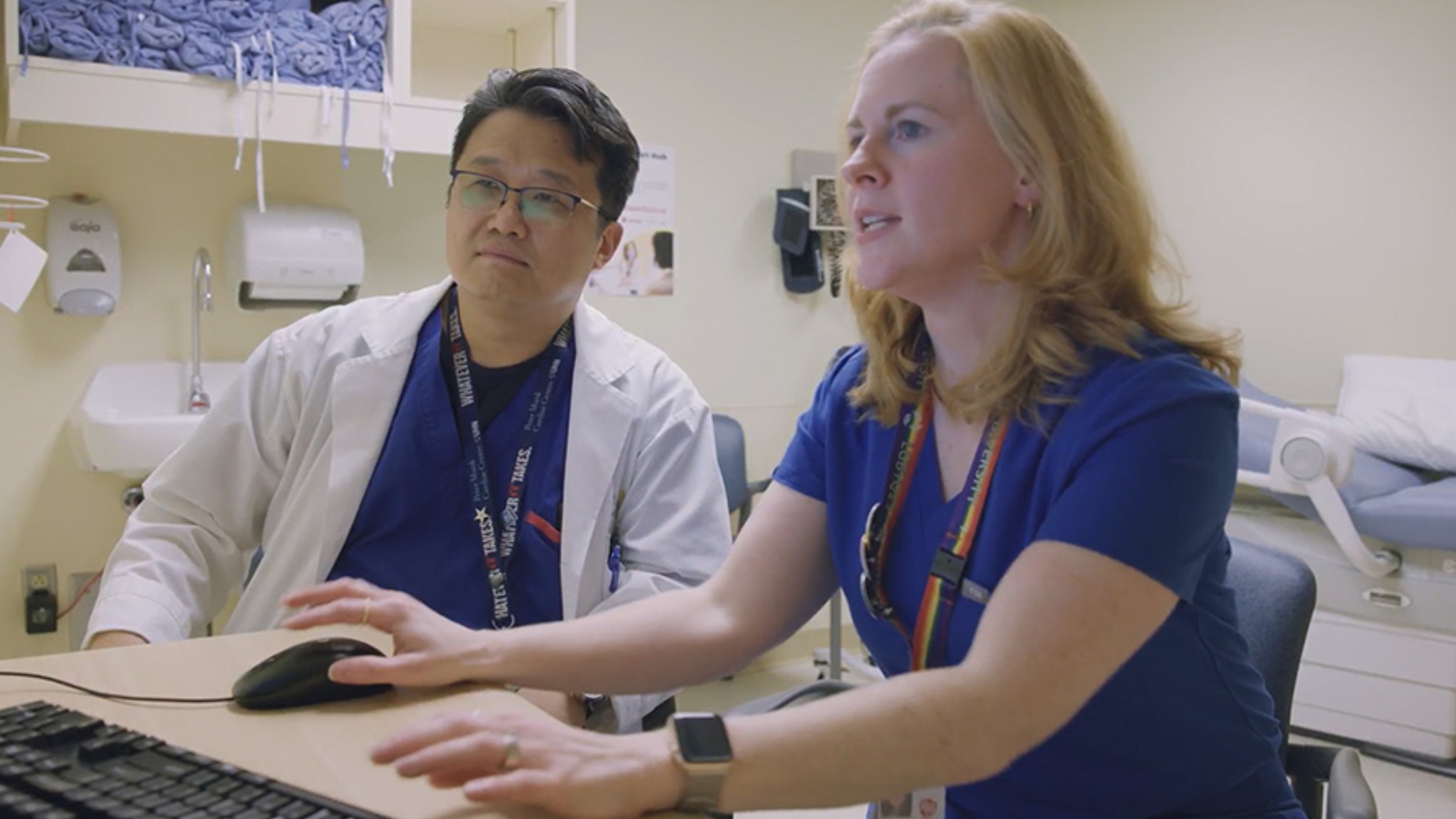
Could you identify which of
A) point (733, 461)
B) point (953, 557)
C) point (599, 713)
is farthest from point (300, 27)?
point (953, 557)

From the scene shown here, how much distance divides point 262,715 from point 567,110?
0.95 metres

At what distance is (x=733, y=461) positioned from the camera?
330cm

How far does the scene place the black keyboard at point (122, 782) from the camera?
0.72 meters

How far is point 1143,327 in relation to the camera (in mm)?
1087

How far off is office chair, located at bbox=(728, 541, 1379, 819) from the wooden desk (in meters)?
0.37

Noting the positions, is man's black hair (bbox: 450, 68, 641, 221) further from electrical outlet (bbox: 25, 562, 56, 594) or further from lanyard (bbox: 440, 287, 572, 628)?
electrical outlet (bbox: 25, 562, 56, 594)

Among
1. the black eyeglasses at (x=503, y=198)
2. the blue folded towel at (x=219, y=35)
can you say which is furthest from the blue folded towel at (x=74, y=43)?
the black eyeglasses at (x=503, y=198)

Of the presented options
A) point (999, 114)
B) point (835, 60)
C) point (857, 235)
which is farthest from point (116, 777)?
point (835, 60)

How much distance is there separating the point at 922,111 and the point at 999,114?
77 millimetres

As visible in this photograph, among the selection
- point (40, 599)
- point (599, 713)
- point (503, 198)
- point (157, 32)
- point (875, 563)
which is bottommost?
point (40, 599)

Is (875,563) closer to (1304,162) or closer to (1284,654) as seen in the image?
(1284,654)

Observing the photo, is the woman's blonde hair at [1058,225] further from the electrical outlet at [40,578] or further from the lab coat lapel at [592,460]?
the electrical outlet at [40,578]

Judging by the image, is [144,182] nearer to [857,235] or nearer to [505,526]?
[505,526]

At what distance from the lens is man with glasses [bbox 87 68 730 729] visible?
1.54 metres
